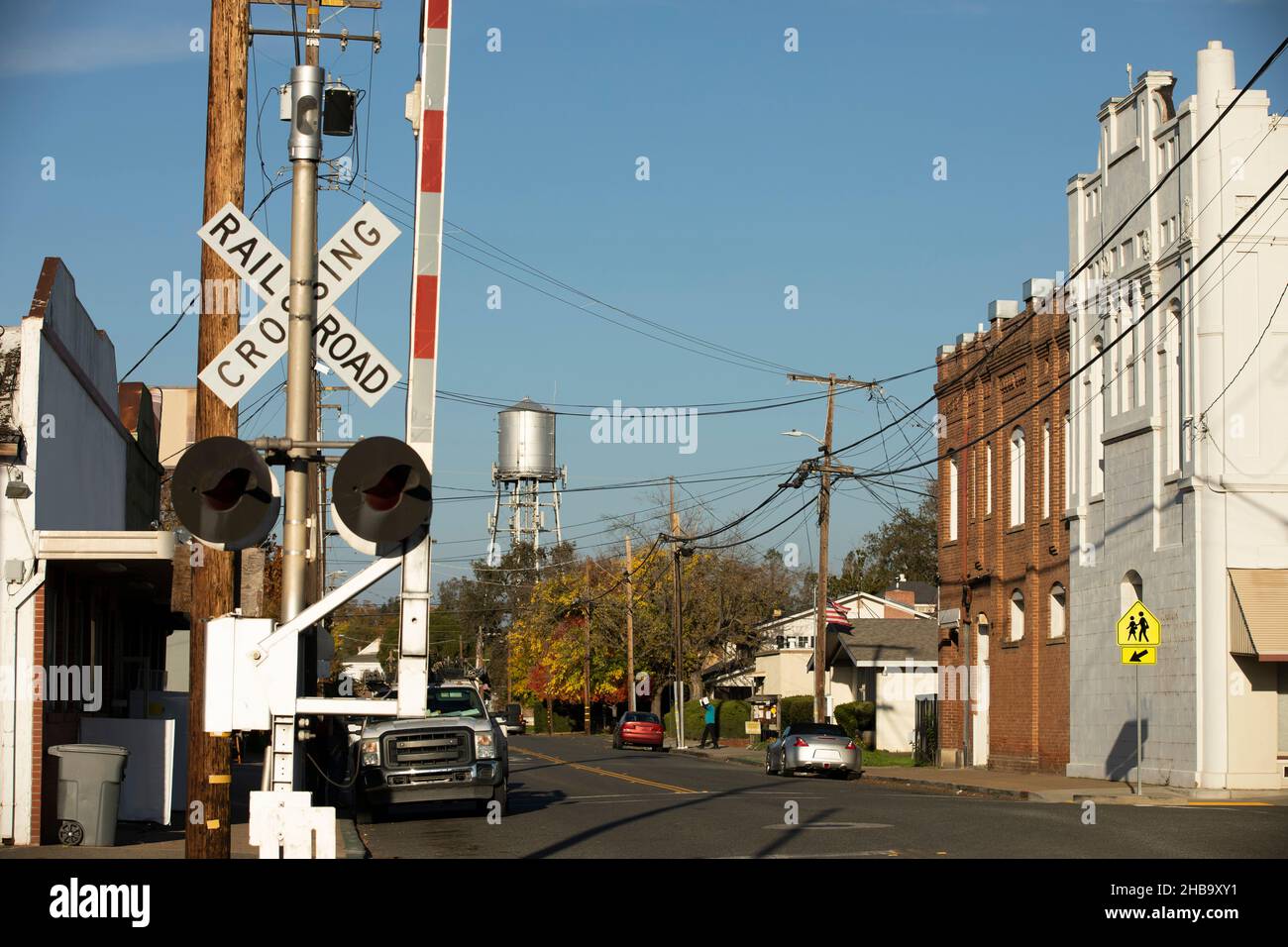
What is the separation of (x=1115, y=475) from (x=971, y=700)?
32.3ft

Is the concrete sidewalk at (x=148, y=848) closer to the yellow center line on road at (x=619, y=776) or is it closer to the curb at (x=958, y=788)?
the yellow center line on road at (x=619, y=776)

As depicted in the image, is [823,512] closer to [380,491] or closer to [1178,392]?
[1178,392]

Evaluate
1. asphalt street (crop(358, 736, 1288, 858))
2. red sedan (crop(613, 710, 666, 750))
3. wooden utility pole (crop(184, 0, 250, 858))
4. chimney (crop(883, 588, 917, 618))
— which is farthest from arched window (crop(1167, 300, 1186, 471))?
chimney (crop(883, 588, 917, 618))

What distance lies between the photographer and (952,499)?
41812mm

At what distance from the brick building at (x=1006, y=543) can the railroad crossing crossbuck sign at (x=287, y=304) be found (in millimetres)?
28368

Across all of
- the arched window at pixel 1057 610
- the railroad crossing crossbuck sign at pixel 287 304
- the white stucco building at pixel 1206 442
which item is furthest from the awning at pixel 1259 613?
the railroad crossing crossbuck sign at pixel 287 304

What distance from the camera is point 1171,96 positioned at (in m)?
30.4

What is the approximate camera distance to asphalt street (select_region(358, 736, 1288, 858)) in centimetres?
1523

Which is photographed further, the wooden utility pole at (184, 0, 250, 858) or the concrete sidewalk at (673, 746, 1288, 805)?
the concrete sidewalk at (673, 746, 1288, 805)

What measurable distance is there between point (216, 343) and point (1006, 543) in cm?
2973

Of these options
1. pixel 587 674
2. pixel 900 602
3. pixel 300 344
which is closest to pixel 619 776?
pixel 300 344

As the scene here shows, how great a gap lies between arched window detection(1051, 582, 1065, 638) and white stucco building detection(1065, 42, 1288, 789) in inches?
151

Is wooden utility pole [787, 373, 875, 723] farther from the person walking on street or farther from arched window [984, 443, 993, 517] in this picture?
the person walking on street
